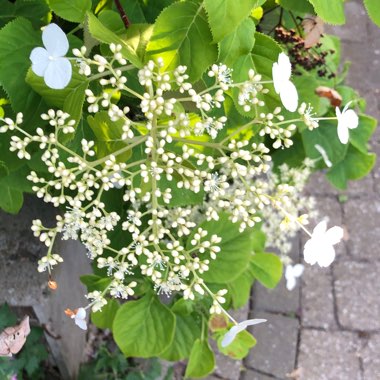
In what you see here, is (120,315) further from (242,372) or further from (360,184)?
(360,184)

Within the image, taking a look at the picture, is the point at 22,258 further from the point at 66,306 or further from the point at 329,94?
the point at 329,94

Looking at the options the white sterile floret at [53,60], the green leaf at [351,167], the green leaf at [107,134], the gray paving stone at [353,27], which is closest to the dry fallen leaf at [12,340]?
the green leaf at [107,134]

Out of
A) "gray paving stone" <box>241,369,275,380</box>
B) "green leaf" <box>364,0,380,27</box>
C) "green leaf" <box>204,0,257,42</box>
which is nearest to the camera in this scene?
"green leaf" <box>204,0,257,42</box>

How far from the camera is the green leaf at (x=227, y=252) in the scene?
123cm

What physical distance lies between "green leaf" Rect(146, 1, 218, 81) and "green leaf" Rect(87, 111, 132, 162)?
0.35ft

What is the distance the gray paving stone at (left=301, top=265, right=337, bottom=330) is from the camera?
2.22 meters

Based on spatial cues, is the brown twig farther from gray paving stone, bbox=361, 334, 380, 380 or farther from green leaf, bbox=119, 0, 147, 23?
gray paving stone, bbox=361, 334, 380, 380

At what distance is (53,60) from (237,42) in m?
0.27

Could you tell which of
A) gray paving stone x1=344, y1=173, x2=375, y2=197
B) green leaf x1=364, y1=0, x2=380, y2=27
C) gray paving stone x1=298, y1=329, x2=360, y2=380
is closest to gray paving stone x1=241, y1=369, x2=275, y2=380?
gray paving stone x1=298, y1=329, x2=360, y2=380

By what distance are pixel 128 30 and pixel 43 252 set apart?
758mm

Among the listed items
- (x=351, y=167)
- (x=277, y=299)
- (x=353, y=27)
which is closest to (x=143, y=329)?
(x=351, y=167)

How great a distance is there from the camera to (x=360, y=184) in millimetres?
2562

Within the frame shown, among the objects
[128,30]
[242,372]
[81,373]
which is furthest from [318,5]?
[242,372]

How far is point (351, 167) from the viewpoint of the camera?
1.68 m
